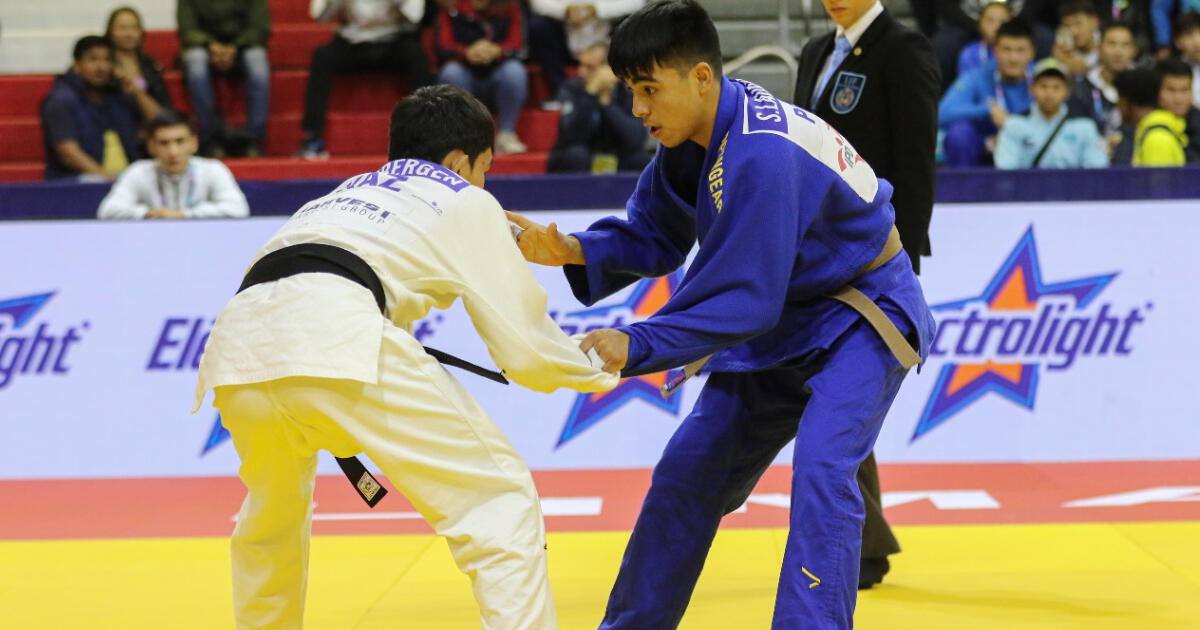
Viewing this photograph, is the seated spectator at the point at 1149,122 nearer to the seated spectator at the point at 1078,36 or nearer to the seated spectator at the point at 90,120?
the seated spectator at the point at 1078,36

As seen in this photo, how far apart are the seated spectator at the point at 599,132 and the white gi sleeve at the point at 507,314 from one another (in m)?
5.10

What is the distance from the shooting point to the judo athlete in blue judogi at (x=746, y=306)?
3188 millimetres

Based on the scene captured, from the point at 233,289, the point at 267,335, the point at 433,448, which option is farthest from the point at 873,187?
the point at 233,289

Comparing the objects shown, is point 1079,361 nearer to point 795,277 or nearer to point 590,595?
point 590,595

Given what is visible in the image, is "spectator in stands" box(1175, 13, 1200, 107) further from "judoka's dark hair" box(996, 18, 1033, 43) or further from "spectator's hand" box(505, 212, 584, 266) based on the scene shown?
"spectator's hand" box(505, 212, 584, 266)

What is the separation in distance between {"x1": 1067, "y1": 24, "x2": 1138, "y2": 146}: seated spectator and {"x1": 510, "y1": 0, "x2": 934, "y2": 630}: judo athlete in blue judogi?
5735mm

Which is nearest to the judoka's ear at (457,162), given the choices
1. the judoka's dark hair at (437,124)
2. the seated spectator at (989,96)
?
the judoka's dark hair at (437,124)

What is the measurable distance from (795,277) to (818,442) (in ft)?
1.38

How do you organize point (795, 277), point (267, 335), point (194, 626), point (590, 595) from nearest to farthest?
point (267, 335) < point (795, 277) < point (194, 626) < point (590, 595)

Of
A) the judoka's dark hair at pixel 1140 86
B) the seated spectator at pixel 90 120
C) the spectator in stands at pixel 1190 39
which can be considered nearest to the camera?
the judoka's dark hair at pixel 1140 86

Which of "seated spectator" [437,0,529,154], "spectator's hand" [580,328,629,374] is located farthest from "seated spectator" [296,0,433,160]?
"spectator's hand" [580,328,629,374]

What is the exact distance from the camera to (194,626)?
4.45m

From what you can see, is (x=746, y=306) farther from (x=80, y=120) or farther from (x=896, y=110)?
(x=80, y=120)

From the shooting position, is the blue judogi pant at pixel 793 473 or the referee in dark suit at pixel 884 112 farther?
the referee in dark suit at pixel 884 112
